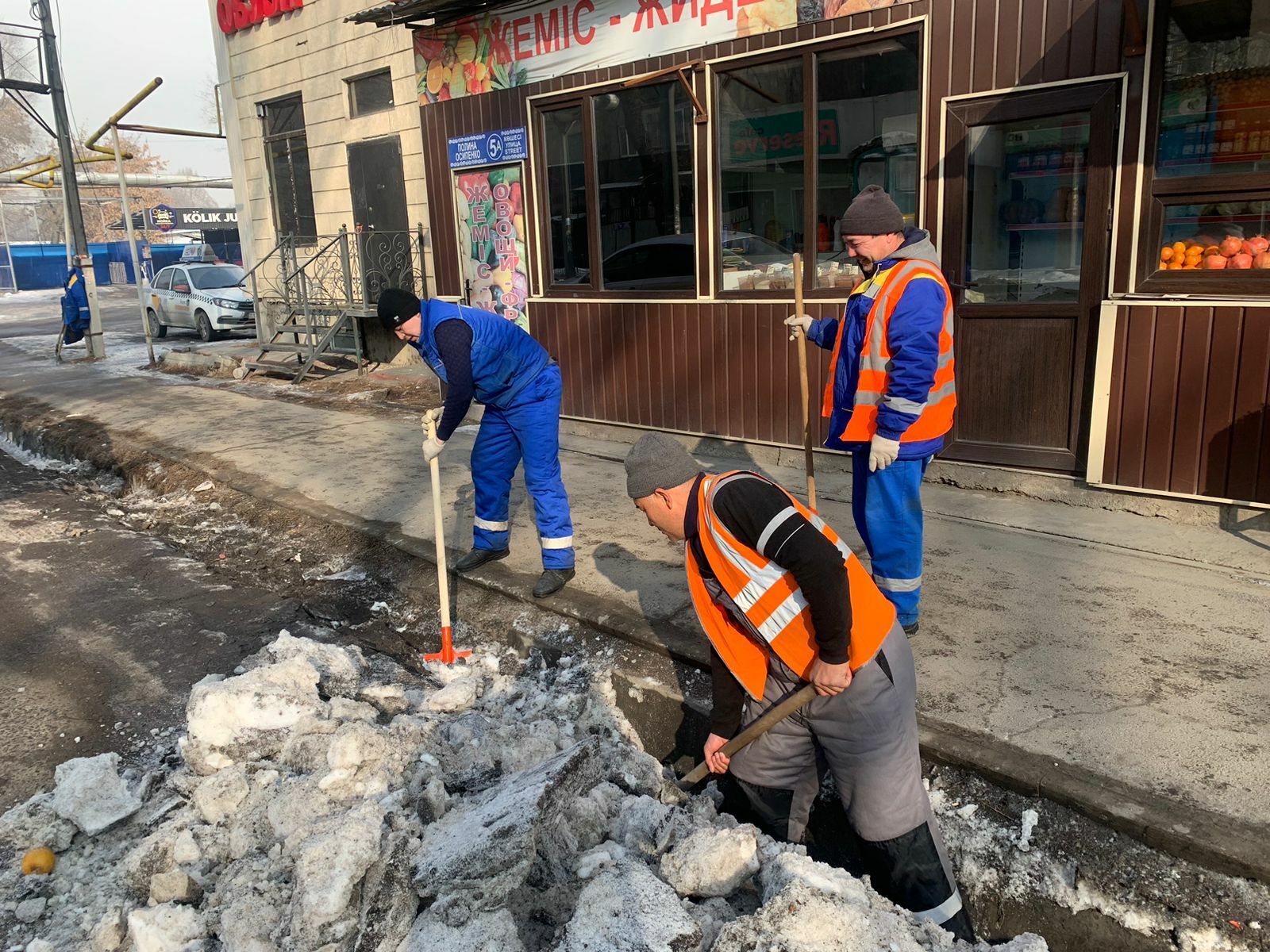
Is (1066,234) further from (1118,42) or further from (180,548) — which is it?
(180,548)

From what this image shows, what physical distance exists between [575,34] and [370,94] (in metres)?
6.23

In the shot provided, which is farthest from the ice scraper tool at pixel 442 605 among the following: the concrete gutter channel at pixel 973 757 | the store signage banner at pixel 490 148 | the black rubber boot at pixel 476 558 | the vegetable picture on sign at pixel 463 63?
the vegetable picture on sign at pixel 463 63

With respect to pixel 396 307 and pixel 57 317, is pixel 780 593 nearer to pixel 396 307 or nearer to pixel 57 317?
pixel 396 307

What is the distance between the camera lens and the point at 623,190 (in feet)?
26.6

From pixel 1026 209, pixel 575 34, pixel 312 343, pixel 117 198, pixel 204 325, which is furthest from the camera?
pixel 117 198

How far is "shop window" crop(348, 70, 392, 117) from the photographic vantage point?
12.8m

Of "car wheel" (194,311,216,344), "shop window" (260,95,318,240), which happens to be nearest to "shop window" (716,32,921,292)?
"shop window" (260,95,318,240)

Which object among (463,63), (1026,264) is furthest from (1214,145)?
(463,63)

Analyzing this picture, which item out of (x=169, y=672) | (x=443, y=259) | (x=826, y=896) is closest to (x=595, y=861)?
(x=826, y=896)

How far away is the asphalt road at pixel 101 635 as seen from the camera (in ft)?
13.4

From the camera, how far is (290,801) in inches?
119

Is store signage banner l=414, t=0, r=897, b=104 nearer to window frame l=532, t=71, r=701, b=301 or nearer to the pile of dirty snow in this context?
window frame l=532, t=71, r=701, b=301

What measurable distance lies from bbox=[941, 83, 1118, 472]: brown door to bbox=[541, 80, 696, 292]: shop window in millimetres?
2253

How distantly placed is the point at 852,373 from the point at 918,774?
1781 mm
